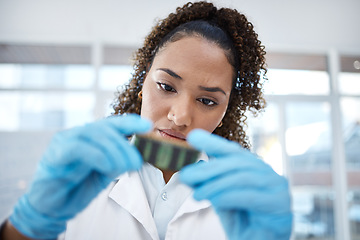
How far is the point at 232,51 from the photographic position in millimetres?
1298

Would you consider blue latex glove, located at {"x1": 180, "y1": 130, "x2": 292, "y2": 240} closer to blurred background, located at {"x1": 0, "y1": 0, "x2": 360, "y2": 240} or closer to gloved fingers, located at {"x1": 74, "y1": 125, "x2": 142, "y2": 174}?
gloved fingers, located at {"x1": 74, "y1": 125, "x2": 142, "y2": 174}

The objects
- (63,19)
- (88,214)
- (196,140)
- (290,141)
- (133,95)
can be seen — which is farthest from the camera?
(290,141)

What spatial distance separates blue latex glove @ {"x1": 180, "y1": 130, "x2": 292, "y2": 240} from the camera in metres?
0.77

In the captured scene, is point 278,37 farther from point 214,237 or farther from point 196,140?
point 196,140

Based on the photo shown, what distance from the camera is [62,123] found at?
3.88 meters

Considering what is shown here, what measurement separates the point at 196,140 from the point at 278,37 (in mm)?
3659

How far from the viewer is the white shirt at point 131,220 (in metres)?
1.14

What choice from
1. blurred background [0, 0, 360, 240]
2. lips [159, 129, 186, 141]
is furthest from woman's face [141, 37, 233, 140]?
blurred background [0, 0, 360, 240]

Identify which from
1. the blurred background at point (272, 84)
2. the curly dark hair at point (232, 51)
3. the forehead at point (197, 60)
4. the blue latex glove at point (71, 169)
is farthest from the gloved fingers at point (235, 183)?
the blurred background at point (272, 84)

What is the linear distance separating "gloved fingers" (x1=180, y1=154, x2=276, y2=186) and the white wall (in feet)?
10.2

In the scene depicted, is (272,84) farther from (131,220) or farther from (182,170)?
(182,170)

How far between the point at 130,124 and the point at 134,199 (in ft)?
1.59

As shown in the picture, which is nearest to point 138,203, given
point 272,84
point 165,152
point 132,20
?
point 165,152

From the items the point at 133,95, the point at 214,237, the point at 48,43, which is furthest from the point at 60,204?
the point at 48,43
